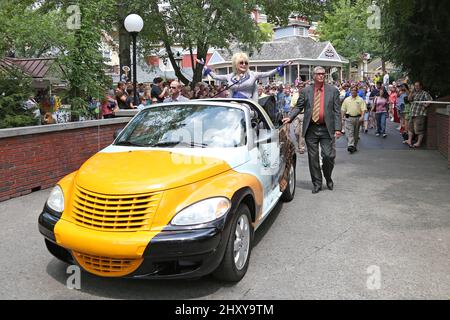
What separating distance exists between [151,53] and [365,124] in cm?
1474

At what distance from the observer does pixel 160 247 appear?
3652 mm

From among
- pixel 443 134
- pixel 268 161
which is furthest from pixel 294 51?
pixel 268 161

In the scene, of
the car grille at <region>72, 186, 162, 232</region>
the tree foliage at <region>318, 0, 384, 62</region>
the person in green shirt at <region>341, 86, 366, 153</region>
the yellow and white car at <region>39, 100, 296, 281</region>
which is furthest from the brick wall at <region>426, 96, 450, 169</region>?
the tree foliage at <region>318, 0, 384, 62</region>

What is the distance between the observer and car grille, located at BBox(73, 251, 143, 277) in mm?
3734

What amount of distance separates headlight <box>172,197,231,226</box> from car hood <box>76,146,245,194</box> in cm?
27

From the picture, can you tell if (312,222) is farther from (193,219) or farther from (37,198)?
(37,198)

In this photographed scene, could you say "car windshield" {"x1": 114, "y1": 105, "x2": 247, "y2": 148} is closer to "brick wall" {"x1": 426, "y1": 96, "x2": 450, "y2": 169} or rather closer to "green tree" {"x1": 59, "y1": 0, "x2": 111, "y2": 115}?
"green tree" {"x1": 59, "y1": 0, "x2": 111, "y2": 115}

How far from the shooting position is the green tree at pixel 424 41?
12297mm

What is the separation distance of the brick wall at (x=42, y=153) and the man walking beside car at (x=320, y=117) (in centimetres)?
430

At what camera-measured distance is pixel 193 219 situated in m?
3.84

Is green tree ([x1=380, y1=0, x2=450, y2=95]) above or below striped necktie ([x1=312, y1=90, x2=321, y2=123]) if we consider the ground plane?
above

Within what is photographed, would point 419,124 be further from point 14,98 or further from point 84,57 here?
point 14,98
